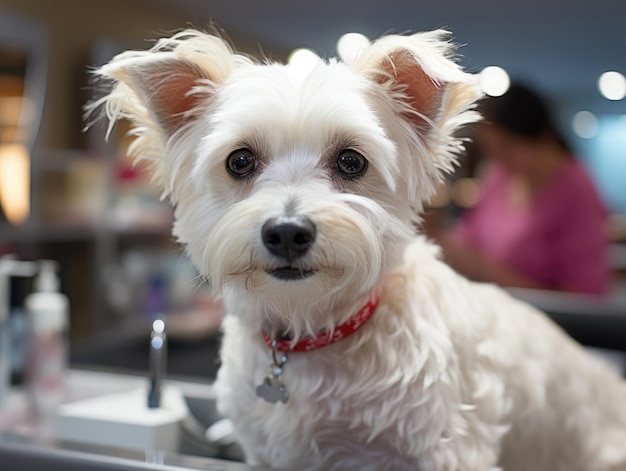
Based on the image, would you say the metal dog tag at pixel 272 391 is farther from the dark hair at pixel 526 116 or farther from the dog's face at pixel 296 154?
the dark hair at pixel 526 116

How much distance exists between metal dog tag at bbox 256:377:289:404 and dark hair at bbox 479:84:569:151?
1104 mm

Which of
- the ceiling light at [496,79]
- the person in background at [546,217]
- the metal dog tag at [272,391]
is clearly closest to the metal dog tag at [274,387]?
the metal dog tag at [272,391]

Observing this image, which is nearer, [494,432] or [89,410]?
[494,432]

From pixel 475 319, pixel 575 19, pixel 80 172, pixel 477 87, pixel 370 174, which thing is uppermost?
pixel 575 19

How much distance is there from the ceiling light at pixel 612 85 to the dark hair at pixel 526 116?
0.61 feet

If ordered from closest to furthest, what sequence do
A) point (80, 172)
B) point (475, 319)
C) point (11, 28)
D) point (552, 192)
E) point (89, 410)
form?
point (475, 319), point (89, 410), point (552, 192), point (11, 28), point (80, 172)

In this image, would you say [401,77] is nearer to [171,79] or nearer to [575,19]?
[171,79]

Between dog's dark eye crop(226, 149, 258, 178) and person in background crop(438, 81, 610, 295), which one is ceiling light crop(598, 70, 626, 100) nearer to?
person in background crop(438, 81, 610, 295)

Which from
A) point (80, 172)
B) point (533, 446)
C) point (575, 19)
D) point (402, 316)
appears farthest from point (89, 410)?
point (80, 172)

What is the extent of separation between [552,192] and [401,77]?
1.35 m

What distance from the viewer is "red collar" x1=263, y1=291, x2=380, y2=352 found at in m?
0.82

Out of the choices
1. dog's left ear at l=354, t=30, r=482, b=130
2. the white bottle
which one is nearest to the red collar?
dog's left ear at l=354, t=30, r=482, b=130

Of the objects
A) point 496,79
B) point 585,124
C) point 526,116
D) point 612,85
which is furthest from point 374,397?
point 585,124

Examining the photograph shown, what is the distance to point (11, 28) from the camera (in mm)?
3107
